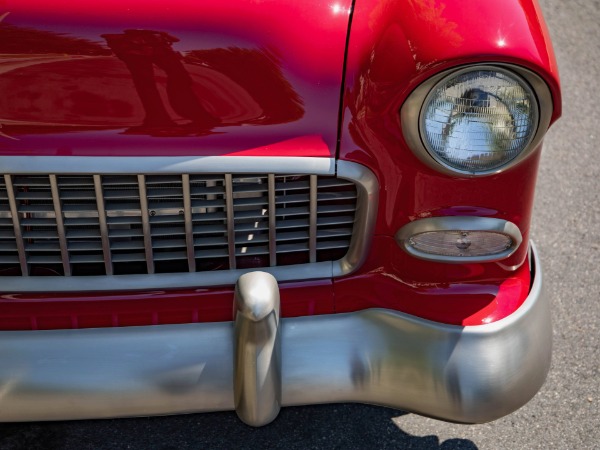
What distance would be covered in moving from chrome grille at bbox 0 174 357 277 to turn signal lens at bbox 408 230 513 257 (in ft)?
0.54

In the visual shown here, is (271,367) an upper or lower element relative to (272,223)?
lower

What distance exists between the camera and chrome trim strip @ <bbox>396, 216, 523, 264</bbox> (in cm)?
182

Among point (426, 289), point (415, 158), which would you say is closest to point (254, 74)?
point (415, 158)

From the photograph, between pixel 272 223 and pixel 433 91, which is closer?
pixel 433 91

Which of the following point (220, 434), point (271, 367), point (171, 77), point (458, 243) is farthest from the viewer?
point (220, 434)

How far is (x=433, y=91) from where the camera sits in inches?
66.3

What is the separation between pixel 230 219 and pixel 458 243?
513 millimetres

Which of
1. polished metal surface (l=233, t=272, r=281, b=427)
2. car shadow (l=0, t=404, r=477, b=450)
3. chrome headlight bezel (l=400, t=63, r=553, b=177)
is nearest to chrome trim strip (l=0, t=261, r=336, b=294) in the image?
polished metal surface (l=233, t=272, r=281, b=427)

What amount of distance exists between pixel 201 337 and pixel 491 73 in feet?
2.72

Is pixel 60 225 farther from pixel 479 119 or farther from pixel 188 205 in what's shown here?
pixel 479 119

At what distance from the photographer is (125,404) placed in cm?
180

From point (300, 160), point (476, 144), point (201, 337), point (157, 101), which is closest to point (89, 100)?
point (157, 101)

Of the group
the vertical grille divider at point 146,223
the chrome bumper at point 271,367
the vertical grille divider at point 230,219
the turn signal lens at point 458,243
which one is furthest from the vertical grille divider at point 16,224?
the turn signal lens at point 458,243

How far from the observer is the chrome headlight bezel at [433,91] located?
1.66 metres
